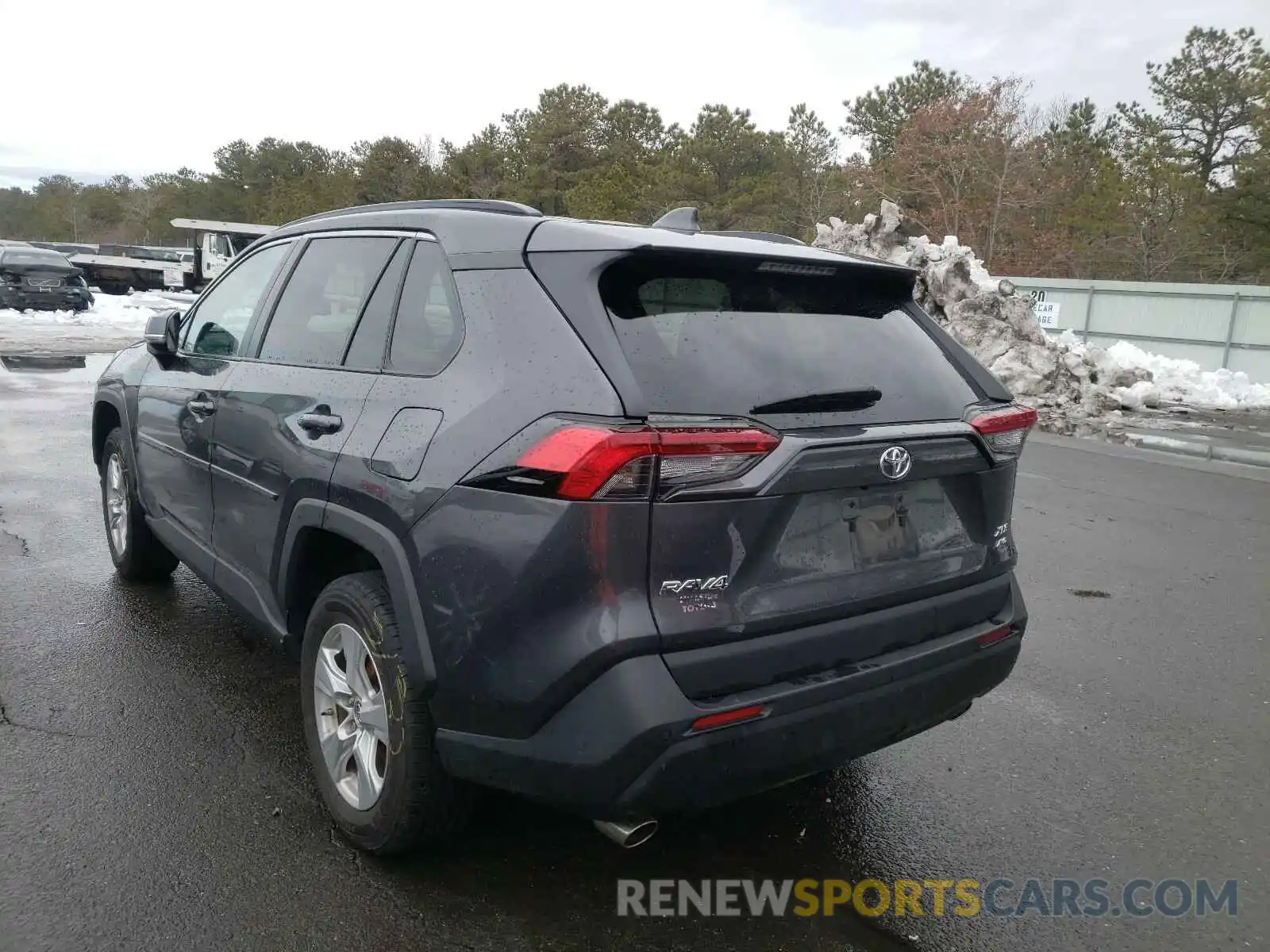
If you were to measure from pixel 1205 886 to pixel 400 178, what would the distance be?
59826mm

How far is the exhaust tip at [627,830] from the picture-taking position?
229 centimetres

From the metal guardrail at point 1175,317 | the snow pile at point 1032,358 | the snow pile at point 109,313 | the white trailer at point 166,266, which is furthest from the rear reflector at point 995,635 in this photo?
the white trailer at point 166,266

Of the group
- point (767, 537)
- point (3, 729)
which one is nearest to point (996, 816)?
point (767, 537)

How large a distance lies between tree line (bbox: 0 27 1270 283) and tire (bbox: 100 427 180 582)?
28662 mm

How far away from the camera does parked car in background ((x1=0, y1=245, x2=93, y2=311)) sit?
2264 cm

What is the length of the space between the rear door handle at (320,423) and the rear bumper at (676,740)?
3.27 ft

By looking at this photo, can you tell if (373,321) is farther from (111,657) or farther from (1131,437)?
(1131,437)

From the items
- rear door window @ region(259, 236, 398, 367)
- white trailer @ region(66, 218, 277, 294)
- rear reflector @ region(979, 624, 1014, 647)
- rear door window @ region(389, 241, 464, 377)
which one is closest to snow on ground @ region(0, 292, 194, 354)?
white trailer @ region(66, 218, 277, 294)

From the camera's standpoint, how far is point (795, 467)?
2.24 metres

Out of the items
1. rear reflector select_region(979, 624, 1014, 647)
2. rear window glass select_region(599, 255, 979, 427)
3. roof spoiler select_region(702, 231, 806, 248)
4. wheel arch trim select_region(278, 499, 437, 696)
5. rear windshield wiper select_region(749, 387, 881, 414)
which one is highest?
roof spoiler select_region(702, 231, 806, 248)

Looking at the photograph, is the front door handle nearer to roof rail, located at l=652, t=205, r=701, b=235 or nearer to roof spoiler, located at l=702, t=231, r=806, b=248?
roof rail, located at l=652, t=205, r=701, b=235

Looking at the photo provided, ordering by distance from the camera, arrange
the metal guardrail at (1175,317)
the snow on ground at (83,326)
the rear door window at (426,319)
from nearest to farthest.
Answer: the rear door window at (426,319), the snow on ground at (83,326), the metal guardrail at (1175,317)

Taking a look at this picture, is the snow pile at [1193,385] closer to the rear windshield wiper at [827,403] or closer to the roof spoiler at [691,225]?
the roof spoiler at [691,225]

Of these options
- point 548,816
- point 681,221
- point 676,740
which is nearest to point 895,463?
point 676,740
